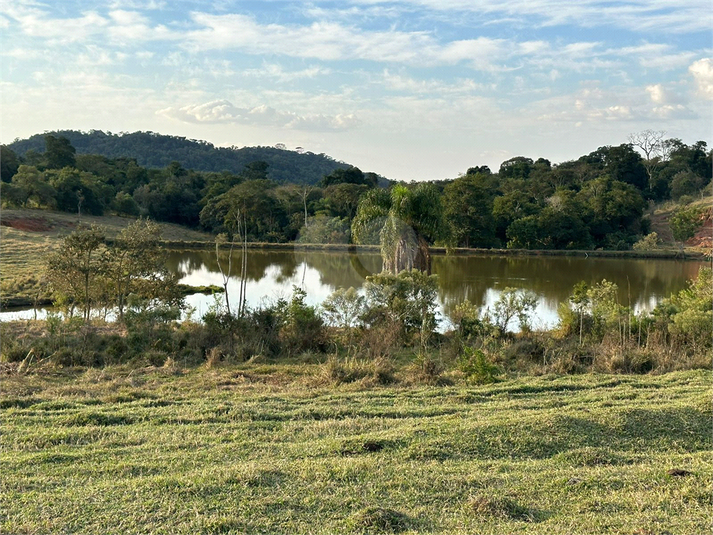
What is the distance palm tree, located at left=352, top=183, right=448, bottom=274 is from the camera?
55.0ft

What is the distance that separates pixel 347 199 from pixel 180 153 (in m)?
51.8

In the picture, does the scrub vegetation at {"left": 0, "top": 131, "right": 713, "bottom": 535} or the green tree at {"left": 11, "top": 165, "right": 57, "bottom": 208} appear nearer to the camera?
the scrub vegetation at {"left": 0, "top": 131, "right": 713, "bottom": 535}

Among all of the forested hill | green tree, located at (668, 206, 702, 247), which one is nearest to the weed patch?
green tree, located at (668, 206, 702, 247)

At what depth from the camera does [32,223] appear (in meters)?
36.4

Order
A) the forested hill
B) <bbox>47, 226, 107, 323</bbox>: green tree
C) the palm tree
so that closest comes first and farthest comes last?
<bbox>47, 226, 107, 323</bbox>: green tree < the palm tree < the forested hill

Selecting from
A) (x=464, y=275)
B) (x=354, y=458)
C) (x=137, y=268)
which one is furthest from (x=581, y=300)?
(x=464, y=275)

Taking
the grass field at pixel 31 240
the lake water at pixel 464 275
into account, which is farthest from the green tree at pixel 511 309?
the grass field at pixel 31 240

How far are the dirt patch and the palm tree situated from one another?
25.3m

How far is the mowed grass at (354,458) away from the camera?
3404 millimetres

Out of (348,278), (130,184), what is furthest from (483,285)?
(130,184)

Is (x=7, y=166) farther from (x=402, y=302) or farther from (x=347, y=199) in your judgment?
(x=402, y=302)

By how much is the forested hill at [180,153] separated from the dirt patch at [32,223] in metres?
45.2

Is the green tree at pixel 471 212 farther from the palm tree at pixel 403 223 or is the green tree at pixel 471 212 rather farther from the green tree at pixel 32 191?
the green tree at pixel 32 191

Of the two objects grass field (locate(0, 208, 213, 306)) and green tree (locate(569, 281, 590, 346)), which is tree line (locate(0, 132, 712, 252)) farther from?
green tree (locate(569, 281, 590, 346))
